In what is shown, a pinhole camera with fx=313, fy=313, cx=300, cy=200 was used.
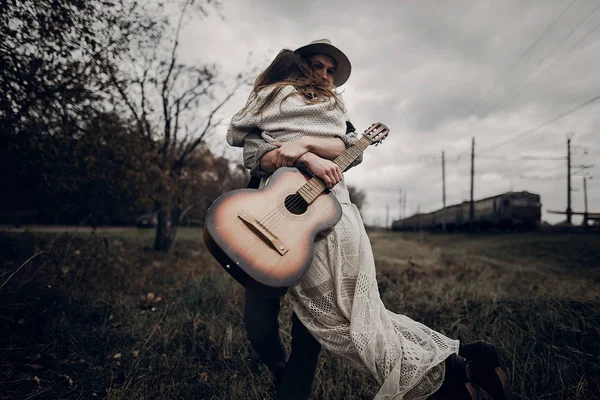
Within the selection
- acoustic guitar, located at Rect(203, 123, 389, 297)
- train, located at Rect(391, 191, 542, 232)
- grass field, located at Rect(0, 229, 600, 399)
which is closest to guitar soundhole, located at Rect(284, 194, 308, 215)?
acoustic guitar, located at Rect(203, 123, 389, 297)

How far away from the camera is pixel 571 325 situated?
255cm

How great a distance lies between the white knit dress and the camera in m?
1.21

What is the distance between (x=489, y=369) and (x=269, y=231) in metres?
1.09

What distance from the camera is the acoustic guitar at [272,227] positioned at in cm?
112

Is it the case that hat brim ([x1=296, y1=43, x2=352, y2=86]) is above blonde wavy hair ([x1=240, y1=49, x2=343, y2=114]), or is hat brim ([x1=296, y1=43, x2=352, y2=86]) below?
above

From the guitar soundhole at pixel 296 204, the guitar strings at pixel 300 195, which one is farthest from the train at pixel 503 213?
the guitar soundhole at pixel 296 204

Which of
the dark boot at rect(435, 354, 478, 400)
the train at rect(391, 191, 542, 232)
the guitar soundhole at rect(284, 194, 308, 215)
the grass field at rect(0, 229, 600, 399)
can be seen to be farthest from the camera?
the train at rect(391, 191, 542, 232)

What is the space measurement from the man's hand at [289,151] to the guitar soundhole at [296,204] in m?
0.16

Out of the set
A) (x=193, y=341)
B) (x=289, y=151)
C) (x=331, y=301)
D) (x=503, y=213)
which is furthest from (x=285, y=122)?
(x=503, y=213)

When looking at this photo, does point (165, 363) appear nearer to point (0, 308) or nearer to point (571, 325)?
point (0, 308)

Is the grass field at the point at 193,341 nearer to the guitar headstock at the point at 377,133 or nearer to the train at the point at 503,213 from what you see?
the guitar headstock at the point at 377,133

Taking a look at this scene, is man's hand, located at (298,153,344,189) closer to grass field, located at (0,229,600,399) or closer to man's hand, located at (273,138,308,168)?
man's hand, located at (273,138,308,168)

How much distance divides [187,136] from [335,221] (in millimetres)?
9043

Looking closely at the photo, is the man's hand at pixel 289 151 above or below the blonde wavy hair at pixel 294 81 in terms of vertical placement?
below
